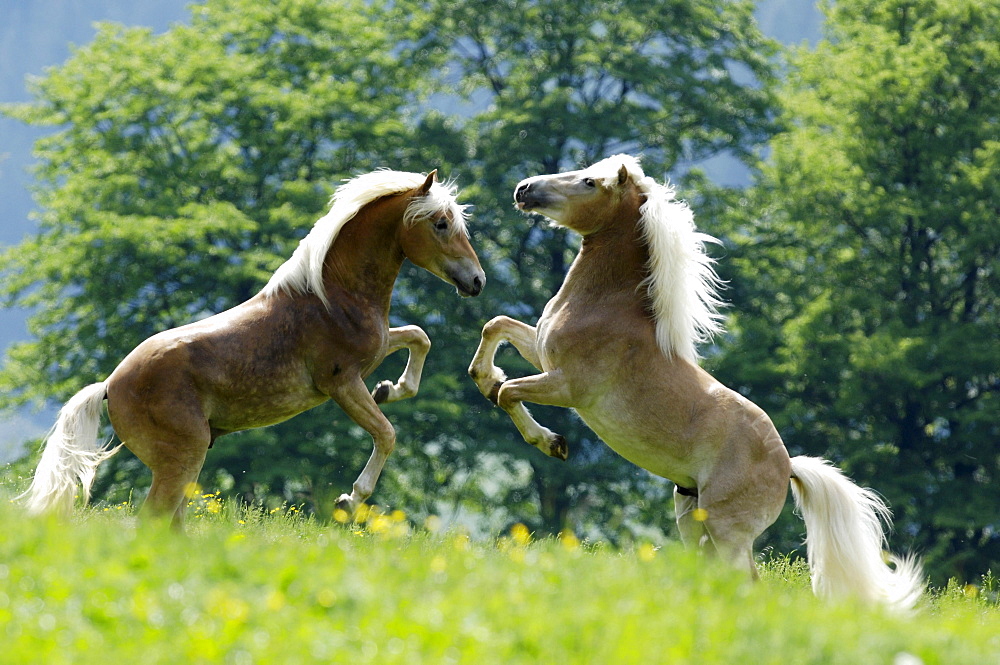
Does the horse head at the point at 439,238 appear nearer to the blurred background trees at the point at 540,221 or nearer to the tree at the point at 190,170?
the blurred background trees at the point at 540,221

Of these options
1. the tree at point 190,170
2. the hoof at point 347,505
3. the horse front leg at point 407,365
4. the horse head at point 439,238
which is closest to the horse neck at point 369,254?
the horse head at point 439,238

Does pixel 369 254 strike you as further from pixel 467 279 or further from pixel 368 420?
pixel 368 420

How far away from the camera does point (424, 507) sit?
28.9 metres

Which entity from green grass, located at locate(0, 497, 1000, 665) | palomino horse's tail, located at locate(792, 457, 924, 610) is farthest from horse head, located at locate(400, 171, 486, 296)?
green grass, located at locate(0, 497, 1000, 665)

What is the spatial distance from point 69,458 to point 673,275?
433cm

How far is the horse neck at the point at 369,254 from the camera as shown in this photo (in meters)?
8.32

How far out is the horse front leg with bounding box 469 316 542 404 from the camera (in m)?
8.46

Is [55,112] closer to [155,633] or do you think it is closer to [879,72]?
[879,72]

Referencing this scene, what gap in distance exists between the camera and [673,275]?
809 centimetres

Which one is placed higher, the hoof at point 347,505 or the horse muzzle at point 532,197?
the horse muzzle at point 532,197

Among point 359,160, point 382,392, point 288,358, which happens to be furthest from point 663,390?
point 359,160

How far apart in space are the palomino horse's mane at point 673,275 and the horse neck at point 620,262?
0.09m

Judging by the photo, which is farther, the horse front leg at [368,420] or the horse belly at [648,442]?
the horse front leg at [368,420]

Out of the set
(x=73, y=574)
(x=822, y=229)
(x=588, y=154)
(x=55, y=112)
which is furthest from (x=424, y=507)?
(x=73, y=574)
